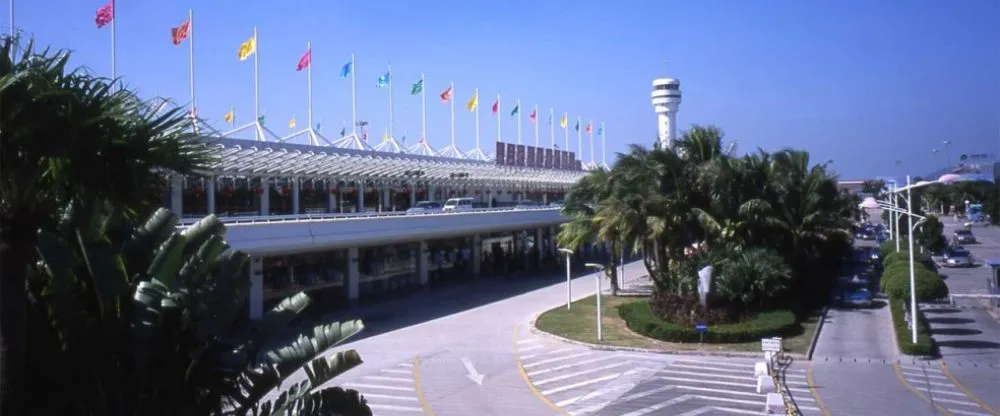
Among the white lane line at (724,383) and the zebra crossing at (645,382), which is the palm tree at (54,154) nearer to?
the zebra crossing at (645,382)

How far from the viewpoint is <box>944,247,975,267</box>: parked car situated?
5488cm

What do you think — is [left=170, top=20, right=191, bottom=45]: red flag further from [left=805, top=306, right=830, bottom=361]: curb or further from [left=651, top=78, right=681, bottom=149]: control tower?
[left=651, top=78, right=681, bottom=149]: control tower

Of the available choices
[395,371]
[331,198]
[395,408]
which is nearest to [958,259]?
[331,198]

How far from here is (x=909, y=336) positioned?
26.7 m

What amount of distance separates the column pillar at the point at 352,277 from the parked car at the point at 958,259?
124 feet

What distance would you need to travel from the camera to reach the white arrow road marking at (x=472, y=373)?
2161 cm

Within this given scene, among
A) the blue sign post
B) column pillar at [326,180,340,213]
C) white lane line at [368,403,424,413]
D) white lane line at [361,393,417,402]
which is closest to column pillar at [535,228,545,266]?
column pillar at [326,180,340,213]

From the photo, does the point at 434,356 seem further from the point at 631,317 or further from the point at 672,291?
the point at 672,291

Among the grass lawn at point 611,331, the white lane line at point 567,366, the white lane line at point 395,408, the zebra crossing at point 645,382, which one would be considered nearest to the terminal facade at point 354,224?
the white lane line at point 395,408

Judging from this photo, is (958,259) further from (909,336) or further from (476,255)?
(909,336)

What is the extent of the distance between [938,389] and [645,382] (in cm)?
667

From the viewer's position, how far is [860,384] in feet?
69.6

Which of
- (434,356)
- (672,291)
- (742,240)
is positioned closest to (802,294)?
(742,240)

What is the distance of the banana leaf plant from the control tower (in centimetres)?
9086
